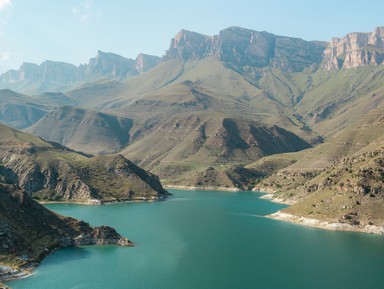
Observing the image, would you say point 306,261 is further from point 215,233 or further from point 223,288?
point 215,233

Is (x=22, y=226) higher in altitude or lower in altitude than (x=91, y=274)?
higher

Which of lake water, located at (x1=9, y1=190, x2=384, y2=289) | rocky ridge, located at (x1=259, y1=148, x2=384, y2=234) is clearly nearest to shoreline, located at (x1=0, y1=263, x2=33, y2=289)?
lake water, located at (x1=9, y1=190, x2=384, y2=289)

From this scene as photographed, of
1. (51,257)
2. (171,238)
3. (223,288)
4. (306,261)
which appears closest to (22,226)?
(51,257)

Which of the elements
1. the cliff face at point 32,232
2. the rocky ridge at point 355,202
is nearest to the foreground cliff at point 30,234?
the cliff face at point 32,232

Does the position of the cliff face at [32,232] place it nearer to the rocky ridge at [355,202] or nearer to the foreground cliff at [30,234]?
the foreground cliff at [30,234]

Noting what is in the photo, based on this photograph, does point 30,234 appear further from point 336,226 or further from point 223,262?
point 336,226

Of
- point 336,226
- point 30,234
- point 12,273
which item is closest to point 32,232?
point 30,234
